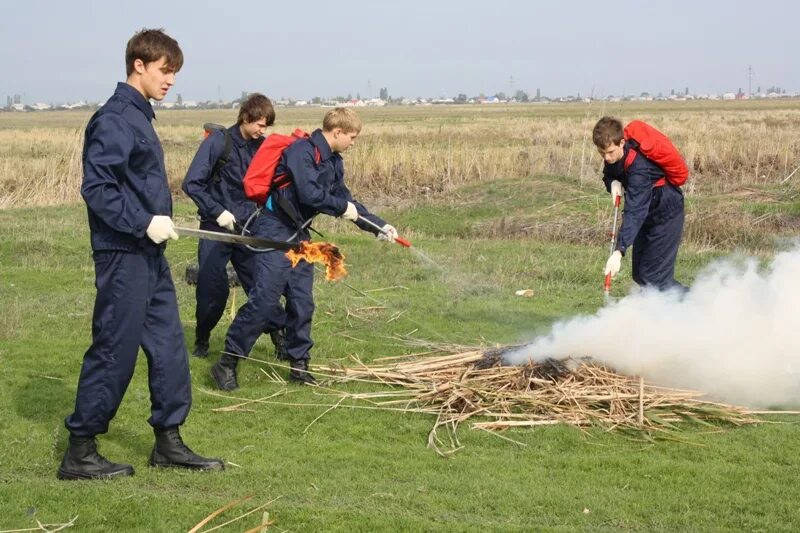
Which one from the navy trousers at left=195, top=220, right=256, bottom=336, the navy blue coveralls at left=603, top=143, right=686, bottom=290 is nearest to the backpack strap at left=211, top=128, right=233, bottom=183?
the navy trousers at left=195, top=220, right=256, bottom=336

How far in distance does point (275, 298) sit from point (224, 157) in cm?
175

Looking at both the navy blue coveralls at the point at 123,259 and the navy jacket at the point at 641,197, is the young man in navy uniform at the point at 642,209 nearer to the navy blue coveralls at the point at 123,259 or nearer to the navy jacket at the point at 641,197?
the navy jacket at the point at 641,197

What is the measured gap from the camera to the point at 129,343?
543 centimetres

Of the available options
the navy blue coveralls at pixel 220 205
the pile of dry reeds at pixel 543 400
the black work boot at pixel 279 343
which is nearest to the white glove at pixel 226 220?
the navy blue coveralls at pixel 220 205

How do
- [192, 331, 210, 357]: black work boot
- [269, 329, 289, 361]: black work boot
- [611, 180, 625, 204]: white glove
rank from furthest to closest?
[192, 331, 210, 357]: black work boot → [269, 329, 289, 361]: black work boot → [611, 180, 625, 204]: white glove

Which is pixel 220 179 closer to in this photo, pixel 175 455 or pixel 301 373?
pixel 301 373

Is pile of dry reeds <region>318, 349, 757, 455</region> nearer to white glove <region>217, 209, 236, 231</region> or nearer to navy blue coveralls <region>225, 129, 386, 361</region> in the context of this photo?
navy blue coveralls <region>225, 129, 386, 361</region>

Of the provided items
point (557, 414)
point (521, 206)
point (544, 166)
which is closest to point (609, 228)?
point (521, 206)

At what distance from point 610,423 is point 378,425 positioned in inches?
68.4

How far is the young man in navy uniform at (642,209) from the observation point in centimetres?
792

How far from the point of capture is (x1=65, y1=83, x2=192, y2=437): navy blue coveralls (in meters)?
5.23

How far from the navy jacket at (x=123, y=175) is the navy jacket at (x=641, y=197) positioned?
4.19 meters

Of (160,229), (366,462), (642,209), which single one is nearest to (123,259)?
(160,229)

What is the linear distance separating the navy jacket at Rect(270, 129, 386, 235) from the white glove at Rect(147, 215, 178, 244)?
2.22m
